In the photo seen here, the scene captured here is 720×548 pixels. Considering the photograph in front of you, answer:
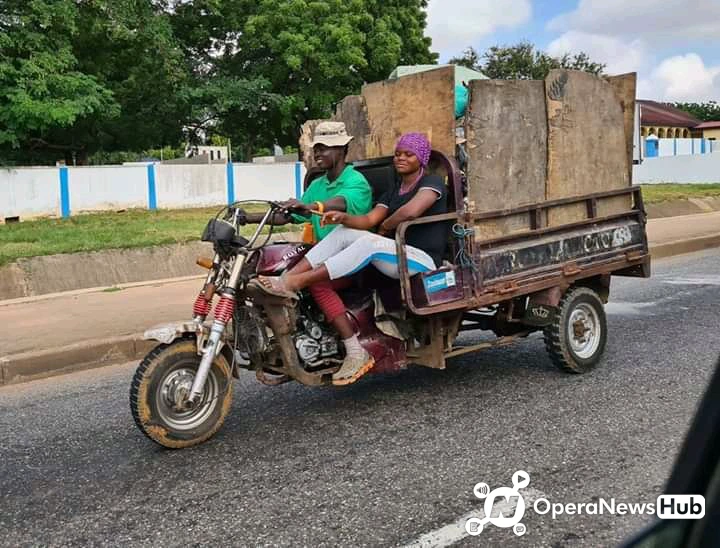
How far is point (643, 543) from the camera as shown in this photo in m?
1.15

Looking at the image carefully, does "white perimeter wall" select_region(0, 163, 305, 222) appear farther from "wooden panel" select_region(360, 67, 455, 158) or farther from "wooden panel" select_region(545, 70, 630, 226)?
"wooden panel" select_region(545, 70, 630, 226)

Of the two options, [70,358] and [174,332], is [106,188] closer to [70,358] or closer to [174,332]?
[70,358]

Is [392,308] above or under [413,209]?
under

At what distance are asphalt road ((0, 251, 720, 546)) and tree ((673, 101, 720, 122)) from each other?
2885 inches

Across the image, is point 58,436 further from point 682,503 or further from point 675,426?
point 682,503

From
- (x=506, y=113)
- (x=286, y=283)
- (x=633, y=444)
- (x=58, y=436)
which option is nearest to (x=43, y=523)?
(x=58, y=436)

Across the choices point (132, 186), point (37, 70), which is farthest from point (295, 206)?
point (132, 186)

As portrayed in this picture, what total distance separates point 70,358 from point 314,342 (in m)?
3.01

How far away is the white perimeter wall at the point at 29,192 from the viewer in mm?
18453

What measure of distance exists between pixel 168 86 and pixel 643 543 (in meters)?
25.6

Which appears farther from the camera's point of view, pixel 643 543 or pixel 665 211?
pixel 665 211

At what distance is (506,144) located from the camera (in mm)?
5453

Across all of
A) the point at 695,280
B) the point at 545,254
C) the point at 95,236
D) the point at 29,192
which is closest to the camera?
the point at 545,254

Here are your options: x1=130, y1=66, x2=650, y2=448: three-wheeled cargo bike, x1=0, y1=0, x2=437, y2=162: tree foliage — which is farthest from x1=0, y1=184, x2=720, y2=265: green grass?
x1=0, y1=0, x2=437, y2=162: tree foliage
